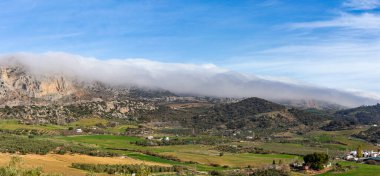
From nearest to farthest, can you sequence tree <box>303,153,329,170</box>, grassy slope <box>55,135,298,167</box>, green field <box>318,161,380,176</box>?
green field <box>318,161,380,176</box> < tree <box>303,153,329,170</box> < grassy slope <box>55,135,298,167</box>

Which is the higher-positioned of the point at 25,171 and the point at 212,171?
the point at 25,171

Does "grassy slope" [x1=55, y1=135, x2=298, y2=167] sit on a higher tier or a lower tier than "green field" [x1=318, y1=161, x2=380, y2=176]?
higher

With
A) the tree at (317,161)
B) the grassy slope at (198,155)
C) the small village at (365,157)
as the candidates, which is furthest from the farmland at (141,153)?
the small village at (365,157)

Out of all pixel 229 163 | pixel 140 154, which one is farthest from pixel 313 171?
pixel 140 154

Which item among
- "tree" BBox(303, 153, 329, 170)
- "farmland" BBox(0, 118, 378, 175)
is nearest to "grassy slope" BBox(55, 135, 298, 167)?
"farmland" BBox(0, 118, 378, 175)

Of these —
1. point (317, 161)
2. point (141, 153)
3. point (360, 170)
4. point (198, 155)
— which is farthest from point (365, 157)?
point (141, 153)

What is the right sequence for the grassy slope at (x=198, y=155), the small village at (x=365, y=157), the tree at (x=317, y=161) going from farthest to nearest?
the small village at (x=365, y=157) < the grassy slope at (x=198, y=155) < the tree at (x=317, y=161)

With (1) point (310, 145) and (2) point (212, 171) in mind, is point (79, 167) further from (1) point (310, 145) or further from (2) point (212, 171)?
(1) point (310, 145)

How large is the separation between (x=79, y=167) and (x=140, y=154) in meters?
43.0

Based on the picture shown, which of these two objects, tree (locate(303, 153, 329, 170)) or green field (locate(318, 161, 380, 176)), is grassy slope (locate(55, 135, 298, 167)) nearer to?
tree (locate(303, 153, 329, 170))

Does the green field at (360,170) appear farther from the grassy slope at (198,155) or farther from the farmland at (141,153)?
the grassy slope at (198,155)

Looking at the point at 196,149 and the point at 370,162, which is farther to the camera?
the point at 196,149

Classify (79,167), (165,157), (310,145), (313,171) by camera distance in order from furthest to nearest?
(310,145) → (165,157) → (313,171) → (79,167)

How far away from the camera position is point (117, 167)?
111000 millimetres
